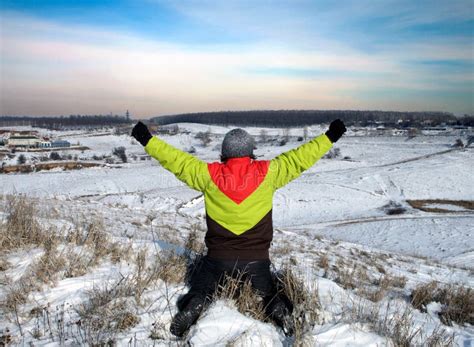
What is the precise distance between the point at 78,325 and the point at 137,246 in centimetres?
209

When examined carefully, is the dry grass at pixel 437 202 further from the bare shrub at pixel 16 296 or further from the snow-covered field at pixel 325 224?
the bare shrub at pixel 16 296

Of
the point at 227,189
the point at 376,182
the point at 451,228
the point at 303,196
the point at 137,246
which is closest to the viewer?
the point at 227,189

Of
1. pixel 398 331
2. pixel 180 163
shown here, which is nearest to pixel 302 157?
pixel 180 163

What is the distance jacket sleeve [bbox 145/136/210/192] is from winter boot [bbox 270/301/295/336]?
132 cm

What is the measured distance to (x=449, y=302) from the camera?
4141 mm

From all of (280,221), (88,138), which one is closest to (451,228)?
(280,221)

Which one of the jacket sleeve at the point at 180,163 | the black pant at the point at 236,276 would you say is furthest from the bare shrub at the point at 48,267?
the jacket sleeve at the point at 180,163

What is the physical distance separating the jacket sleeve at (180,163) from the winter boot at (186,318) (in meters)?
1.13

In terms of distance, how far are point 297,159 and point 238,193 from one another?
69 centimetres

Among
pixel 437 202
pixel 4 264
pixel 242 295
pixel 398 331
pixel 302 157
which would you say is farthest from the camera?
pixel 437 202

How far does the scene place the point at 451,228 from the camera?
2498cm

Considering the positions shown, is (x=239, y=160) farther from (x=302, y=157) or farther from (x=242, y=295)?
(x=242, y=295)

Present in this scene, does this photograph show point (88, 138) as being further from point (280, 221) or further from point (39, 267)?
point (39, 267)

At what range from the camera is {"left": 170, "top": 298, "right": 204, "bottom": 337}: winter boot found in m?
2.81
